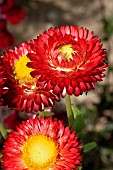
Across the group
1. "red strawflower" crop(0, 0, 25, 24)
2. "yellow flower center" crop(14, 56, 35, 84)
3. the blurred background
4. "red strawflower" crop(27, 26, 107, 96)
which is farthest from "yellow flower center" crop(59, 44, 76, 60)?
the blurred background

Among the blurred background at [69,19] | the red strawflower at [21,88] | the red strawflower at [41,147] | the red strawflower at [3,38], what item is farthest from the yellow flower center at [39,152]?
the blurred background at [69,19]

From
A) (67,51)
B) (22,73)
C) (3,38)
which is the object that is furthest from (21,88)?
(3,38)

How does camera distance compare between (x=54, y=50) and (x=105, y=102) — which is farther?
(x=105, y=102)

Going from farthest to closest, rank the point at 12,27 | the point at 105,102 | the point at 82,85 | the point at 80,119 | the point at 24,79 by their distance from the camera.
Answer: the point at 12,27
the point at 105,102
the point at 80,119
the point at 24,79
the point at 82,85

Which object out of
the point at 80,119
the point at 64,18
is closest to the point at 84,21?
the point at 64,18

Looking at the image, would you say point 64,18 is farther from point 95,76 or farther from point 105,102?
point 95,76

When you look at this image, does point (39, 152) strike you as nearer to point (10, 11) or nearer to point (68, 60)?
point (68, 60)

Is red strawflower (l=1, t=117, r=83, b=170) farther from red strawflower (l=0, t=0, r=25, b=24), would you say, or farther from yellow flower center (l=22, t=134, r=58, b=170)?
red strawflower (l=0, t=0, r=25, b=24)
